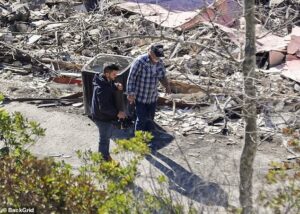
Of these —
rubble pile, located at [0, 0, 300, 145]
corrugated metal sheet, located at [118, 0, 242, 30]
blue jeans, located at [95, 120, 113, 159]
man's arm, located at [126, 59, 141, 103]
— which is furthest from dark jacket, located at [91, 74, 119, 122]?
corrugated metal sheet, located at [118, 0, 242, 30]

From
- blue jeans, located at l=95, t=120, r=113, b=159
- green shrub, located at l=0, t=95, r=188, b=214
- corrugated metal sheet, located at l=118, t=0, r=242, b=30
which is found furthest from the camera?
corrugated metal sheet, located at l=118, t=0, r=242, b=30

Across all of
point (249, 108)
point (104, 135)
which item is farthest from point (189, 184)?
point (249, 108)

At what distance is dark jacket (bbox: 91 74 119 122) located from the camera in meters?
8.03

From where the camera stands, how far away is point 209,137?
375 inches

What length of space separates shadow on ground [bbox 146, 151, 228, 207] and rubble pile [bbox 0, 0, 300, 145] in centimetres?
98

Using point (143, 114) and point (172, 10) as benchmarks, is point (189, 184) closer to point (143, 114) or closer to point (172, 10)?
point (143, 114)

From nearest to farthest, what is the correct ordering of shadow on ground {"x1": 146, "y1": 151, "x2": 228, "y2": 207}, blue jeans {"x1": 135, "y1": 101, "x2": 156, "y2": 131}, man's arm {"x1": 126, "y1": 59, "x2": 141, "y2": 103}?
shadow on ground {"x1": 146, "y1": 151, "x2": 228, "y2": 207} → man's arm {"x1": 126, "y1": 59, "x2": 141, "y2": 103} → blue jeans {"x1": 135, "y1": 101, "x2": 156, "y2": 131}

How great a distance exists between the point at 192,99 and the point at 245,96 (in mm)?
5255

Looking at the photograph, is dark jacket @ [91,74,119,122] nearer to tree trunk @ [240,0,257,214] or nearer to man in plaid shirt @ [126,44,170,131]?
man in plaid shirt @ [126,44,170,131]

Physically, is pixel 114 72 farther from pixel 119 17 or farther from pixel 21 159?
pixel 119 17

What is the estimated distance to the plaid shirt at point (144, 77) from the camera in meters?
8.47

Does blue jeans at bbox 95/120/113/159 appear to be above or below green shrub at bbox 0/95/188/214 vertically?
below

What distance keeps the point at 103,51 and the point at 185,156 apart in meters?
4.17

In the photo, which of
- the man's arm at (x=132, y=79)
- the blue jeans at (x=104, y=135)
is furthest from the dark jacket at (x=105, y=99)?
the man's arm at (x=132, y=79)
